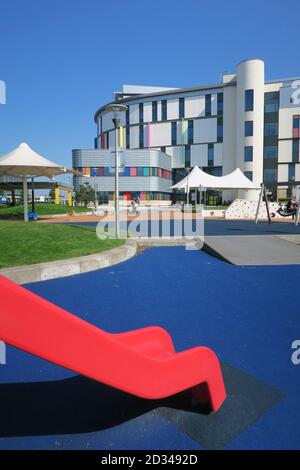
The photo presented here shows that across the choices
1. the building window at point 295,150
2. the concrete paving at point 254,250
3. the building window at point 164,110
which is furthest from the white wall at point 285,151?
the concrete paving at point 254,250

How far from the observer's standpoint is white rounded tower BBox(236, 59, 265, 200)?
54844 mm

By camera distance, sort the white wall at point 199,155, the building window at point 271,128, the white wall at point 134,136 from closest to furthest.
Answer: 1. the building window at point 271,128
2. the white wall at point 199,155
3. the white wall at point 134,136

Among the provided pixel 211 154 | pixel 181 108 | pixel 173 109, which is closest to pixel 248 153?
pixel 211 154

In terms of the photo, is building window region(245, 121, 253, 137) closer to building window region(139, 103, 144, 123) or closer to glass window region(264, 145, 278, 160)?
glass window region(264, 145, 278, 160)

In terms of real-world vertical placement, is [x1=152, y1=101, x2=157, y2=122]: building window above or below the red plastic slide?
above

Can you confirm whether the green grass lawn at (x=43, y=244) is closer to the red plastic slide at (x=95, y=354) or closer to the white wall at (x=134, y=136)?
the red plastic slide at (x=95, y=354)

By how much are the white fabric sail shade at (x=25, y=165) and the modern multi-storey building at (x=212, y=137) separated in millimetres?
37822

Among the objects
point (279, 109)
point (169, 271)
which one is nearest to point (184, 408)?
point (169, 271)

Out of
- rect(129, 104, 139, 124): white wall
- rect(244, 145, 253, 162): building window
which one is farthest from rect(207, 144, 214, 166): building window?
rect(129, 104, 139, 124): white wall

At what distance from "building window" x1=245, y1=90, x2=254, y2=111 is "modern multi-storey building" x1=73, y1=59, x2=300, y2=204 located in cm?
16

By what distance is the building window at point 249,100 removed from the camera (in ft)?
181

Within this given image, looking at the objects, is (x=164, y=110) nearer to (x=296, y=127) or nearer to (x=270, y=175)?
(x=270, y=175)
